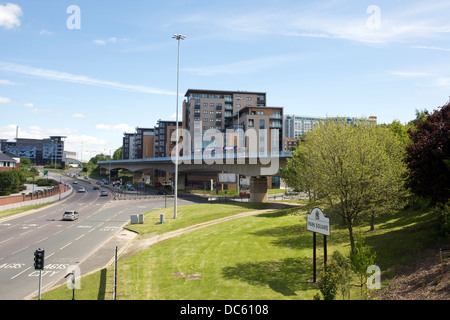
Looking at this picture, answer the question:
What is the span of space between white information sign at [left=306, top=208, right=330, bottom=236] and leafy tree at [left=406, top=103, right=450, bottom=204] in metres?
7.05

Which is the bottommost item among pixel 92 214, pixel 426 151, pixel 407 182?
pixel 92 214

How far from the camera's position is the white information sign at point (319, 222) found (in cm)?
1744

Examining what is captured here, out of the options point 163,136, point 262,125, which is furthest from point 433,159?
point 163,136

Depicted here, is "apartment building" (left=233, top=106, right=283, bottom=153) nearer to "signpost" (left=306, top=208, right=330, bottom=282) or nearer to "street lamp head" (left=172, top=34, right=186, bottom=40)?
"street lamp head" (left=172, top=34, right=186, bottom=40)

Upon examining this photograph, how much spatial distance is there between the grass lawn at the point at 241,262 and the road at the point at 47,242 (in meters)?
3.05

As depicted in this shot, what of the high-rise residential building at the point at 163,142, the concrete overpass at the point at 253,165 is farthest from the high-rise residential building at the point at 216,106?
the concrete overpass at the point at 253,165

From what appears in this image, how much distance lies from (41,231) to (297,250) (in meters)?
29.1

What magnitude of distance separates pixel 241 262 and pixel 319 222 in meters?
7.29

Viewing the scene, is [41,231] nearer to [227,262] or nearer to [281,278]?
[227,262]

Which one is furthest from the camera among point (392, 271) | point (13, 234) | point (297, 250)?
point (13, 234)

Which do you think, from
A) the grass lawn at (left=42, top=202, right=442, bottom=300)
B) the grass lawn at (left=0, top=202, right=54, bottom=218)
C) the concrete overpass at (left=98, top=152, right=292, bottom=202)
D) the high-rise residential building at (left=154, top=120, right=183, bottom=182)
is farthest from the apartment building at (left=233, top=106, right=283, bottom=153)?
the grass lawn at (left=42, top=202, right=442, bottom=300)

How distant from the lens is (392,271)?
16.9m

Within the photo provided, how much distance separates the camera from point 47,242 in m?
30.0

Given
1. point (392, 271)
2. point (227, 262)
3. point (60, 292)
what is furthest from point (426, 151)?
point (60, 292)
